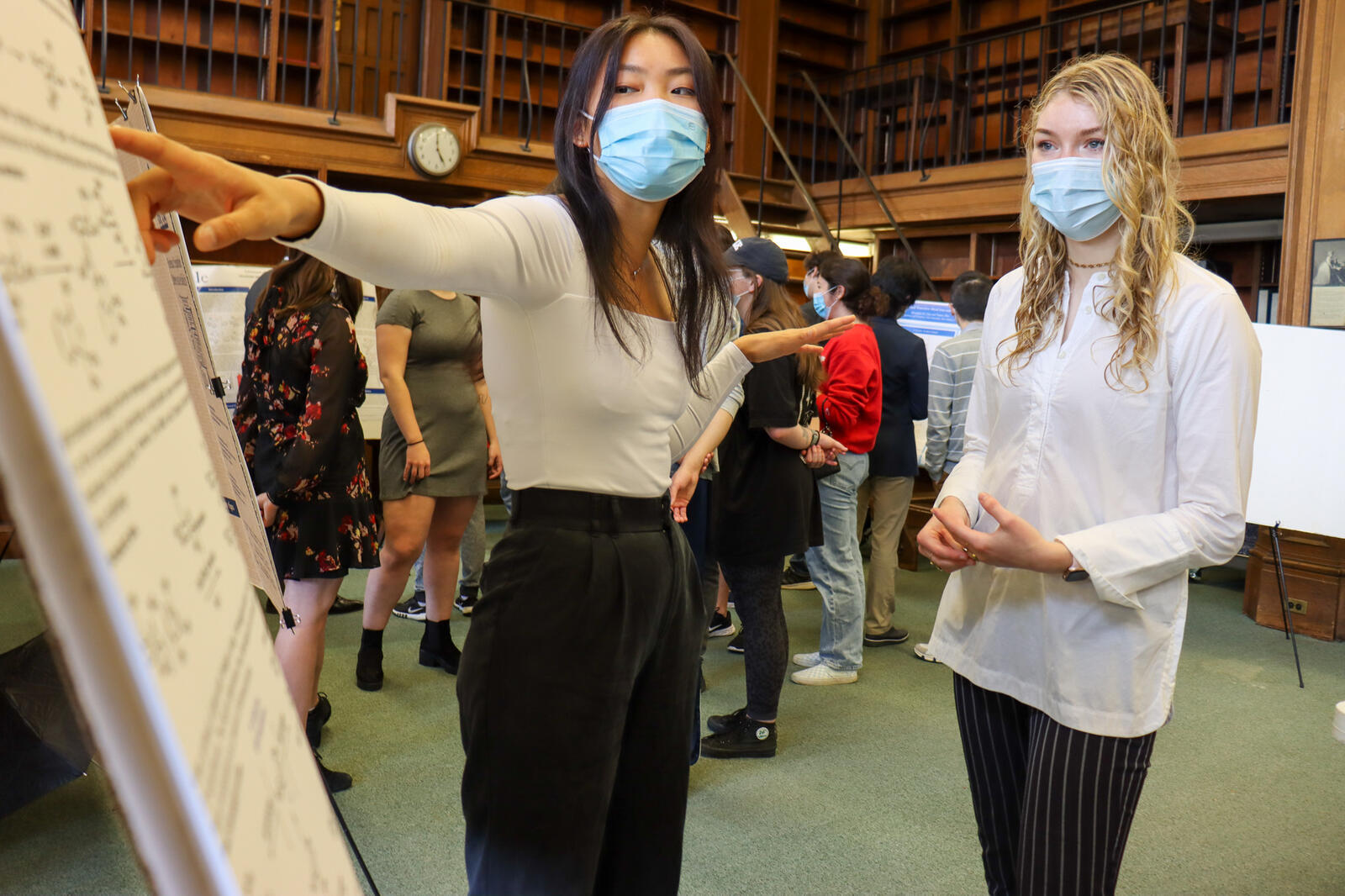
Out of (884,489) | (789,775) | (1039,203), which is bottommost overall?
(789,775)

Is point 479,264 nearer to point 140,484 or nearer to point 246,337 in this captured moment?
point 140,484

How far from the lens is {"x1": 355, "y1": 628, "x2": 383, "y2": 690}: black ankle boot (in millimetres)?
3133

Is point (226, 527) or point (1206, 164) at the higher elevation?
point (1206, 164)

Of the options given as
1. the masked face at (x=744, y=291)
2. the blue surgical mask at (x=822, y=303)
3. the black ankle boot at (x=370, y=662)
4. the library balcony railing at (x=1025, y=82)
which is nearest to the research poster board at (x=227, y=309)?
the black ankle boot at (x=370, y=662)

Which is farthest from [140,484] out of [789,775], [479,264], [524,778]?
A: [789,775]

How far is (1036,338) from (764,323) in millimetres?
1478

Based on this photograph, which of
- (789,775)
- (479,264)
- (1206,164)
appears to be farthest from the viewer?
(1206,164)

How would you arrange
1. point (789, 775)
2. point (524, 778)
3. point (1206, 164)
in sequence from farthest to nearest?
point (1206, 164)
point (789, 775)
point (524, 778)

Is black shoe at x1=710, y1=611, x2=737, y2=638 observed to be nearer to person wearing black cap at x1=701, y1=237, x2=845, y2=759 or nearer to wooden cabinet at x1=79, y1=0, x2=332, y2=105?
person wearing black cap at x1=701, y1=237, x2=845, y2=759

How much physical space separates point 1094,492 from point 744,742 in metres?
1.81

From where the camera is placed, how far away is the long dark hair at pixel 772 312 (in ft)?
9.11

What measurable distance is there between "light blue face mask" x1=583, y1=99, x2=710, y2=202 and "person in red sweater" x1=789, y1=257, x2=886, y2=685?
7.29 ft

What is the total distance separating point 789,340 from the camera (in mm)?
1433

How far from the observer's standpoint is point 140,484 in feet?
0.62
